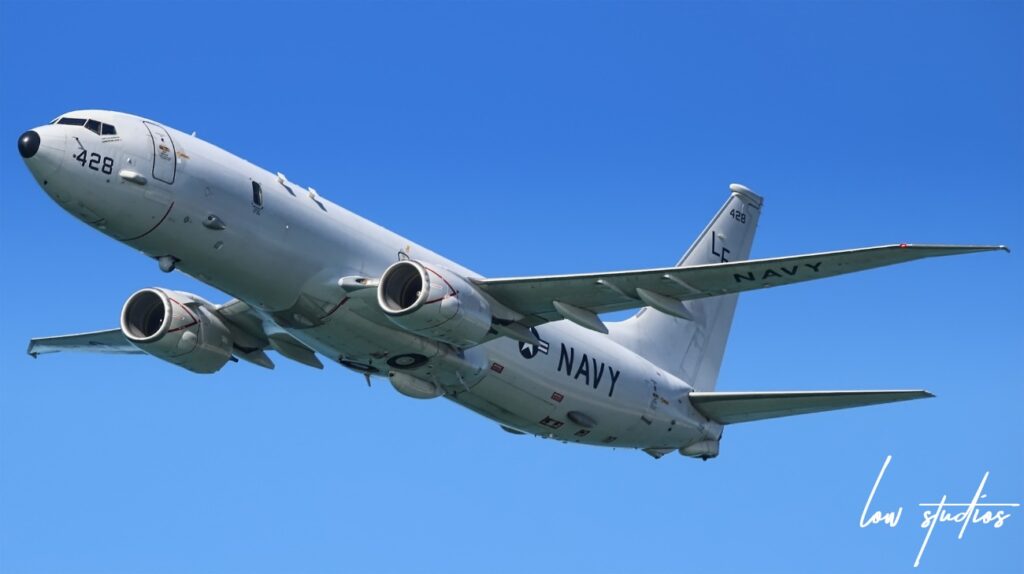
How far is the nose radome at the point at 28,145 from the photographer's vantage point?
31.8 metres

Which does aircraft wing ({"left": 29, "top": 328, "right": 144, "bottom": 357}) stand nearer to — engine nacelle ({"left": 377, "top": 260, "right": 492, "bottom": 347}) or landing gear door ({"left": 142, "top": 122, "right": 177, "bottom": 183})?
landing gear door ({"left": 142, "top": 122, "right": 177, "bottom": 183})

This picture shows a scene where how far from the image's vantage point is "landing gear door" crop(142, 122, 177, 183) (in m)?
32.8

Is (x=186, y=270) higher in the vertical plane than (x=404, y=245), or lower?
lower

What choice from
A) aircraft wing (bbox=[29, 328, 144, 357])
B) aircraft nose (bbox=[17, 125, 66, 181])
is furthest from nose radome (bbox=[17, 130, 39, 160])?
aircraft wing (bbox=[29, 328, 144, 357])

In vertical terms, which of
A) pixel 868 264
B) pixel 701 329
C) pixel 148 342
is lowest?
pixel 148 342

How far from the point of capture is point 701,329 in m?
48.2

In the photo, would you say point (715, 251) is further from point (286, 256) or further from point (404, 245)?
point (286, 256)

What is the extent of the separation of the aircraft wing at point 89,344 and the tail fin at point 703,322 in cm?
1564

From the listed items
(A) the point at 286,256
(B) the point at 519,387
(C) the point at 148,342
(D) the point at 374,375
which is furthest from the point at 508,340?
(C) the point at 148,342

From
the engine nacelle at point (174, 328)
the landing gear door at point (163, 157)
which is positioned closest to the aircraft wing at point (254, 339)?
the engine nacelle at point (174, 328)

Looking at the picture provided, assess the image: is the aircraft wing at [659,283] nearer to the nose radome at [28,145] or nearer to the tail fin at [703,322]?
the tail fin at [703,322]

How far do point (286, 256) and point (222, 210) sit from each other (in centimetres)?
199

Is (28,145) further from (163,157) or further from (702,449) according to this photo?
(702,449)

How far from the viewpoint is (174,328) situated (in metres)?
38.9
